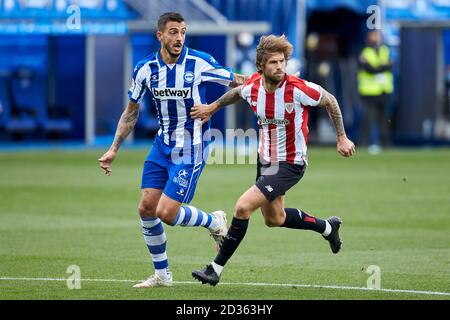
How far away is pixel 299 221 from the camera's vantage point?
421 inches

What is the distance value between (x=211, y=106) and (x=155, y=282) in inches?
62.8

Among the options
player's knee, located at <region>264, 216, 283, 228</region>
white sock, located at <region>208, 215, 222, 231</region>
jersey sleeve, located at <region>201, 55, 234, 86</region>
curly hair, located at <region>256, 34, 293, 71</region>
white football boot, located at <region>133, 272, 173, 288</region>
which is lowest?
white football boot, located at <region>133, 272, 173, 288</region>

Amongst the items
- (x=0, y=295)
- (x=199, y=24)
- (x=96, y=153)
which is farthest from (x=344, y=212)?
(x=199, y=24)

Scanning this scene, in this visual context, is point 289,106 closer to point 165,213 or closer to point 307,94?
point 307,94

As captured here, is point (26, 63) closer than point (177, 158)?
No

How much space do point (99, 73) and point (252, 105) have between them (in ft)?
79.0

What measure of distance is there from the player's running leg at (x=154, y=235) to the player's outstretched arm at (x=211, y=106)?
0.75m

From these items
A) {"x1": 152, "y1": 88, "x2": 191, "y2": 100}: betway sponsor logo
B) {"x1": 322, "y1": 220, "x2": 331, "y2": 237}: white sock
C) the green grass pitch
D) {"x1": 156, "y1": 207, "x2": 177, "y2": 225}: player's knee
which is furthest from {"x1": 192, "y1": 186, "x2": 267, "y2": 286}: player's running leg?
{"x1": 322, "y1": 220, "x2": 331, "y2": 237}: white sock

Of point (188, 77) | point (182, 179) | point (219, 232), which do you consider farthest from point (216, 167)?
point (182, 179)

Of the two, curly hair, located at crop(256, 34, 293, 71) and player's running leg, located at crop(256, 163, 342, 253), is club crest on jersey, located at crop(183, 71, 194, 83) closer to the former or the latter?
curly hair, located at crop(256, 34, 293, 71)

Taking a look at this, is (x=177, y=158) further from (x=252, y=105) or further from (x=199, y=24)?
(x=199, y=24)

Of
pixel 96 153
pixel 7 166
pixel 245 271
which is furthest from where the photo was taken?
pixel 96 153

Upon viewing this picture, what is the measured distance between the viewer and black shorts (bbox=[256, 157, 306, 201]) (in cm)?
996

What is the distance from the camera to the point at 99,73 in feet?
111
